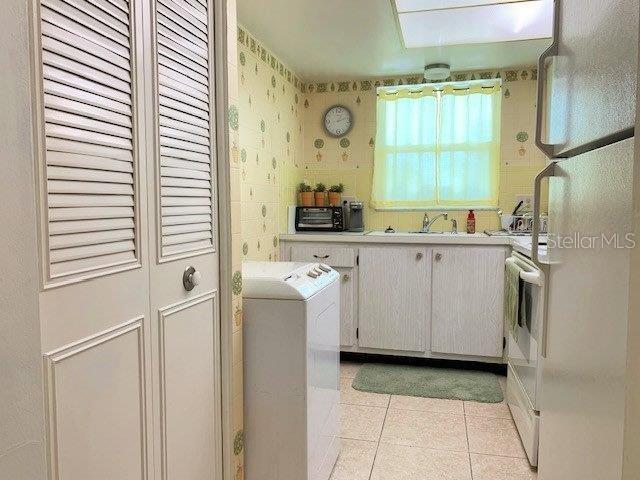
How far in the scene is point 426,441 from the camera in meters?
2.36

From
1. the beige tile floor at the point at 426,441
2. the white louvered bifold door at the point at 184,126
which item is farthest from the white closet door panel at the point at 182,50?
the beige tile floor at the point at 426,441

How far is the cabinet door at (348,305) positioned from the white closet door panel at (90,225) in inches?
95.9

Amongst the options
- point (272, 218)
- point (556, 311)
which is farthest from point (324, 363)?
point (272, 218)

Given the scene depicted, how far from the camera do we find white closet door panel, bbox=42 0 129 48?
0.91 m

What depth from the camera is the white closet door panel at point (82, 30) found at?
0.88 meters

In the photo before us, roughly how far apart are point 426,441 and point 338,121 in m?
2.54

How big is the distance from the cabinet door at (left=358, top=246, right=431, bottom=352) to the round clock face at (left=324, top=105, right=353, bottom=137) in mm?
1101

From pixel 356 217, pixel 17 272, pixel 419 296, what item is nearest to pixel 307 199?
pixel 356 217

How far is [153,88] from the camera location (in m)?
1.20

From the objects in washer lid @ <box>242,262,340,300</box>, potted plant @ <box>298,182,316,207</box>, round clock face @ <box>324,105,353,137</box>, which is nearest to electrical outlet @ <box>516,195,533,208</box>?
round clock face @ <box>324,105,353,137</box>

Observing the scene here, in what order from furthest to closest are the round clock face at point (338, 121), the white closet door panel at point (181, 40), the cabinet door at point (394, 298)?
the round clock face at point (338, 121) → the cabinet door at point (394, 298) → the white closet door panel at point (181, 40)

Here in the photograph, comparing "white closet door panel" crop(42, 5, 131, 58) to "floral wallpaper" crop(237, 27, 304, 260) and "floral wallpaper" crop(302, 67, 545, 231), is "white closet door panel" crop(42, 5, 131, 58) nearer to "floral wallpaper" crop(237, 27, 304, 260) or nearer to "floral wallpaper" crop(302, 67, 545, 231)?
"floral wallpaper" crop(237, 27, 304, 260)

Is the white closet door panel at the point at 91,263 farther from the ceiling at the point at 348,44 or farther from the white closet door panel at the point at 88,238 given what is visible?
the ceiling at the point at 348,44

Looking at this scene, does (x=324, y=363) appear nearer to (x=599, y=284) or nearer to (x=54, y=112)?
(x=599, y=284)
